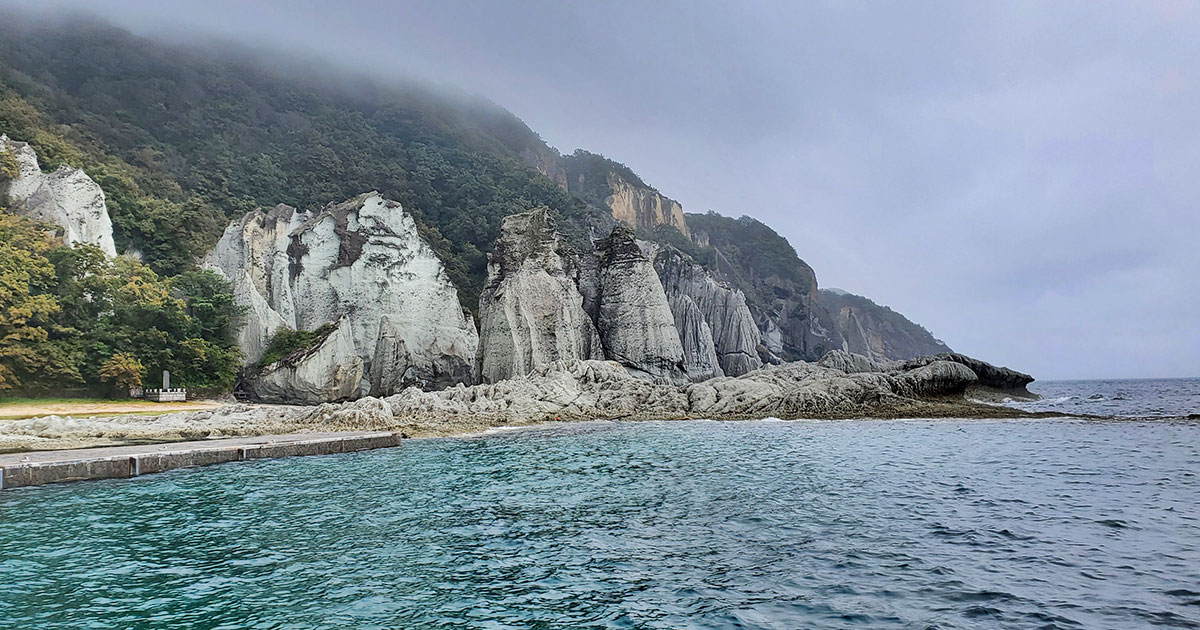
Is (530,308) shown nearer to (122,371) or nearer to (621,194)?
(122,371)

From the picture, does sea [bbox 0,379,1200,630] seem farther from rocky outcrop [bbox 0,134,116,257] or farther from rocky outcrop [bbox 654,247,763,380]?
rocky outcrop [bbox 654,247,763,380]

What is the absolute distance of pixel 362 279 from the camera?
37.3 metres

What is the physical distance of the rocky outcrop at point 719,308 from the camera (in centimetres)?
5628

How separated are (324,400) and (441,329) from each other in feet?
28.8

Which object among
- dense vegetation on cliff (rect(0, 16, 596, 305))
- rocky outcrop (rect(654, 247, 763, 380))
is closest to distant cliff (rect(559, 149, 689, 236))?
dense vegetation on cliff (rect(0, 16, 596, 305))

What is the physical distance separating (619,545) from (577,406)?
22339 millimetres

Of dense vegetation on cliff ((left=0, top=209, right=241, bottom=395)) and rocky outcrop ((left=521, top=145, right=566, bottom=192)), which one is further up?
rocky outcrop ((left=521, top=145, right=566, bottom=192))

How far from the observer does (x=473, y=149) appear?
8181 centimetres

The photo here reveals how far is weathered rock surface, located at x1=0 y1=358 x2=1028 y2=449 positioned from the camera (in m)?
22.0

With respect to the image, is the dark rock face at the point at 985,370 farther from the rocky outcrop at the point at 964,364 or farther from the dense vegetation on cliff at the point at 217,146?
the dense vegetation on cliff at the point at 217,146

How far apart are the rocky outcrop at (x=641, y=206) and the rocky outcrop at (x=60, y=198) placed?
77.1 meters

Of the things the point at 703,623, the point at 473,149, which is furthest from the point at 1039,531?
the point at 473,149

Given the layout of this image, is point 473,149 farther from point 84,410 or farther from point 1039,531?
point 1039,531

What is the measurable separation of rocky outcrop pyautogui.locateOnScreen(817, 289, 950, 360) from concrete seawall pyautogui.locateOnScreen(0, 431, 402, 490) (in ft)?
340
